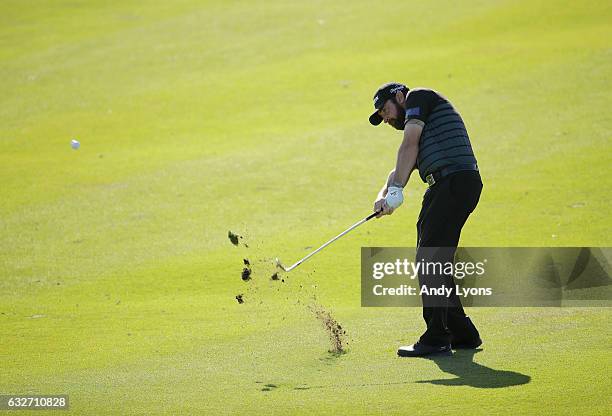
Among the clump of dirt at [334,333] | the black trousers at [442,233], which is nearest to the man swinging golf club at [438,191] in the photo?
the black trousers at [442,233]

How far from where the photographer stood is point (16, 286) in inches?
454

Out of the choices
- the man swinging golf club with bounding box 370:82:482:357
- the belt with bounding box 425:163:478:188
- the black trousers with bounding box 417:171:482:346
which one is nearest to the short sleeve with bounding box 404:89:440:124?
the man swinging golf club with bounding box 370:82:482:357

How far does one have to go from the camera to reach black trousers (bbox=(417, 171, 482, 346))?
23.9 ft

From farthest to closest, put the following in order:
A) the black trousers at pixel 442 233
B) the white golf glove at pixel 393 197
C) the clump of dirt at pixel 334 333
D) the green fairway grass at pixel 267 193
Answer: the clump of dirt at pixel 334 333
the white golf glove at pixel 393 197
the black trousers at pixel 442 233
the green fairway grass at pixel 267 193

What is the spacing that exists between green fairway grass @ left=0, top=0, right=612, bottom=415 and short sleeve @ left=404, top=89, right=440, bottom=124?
198cm

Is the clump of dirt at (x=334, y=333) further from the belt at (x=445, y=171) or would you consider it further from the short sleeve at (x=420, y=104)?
the short sleeve at (x=420, y=104)

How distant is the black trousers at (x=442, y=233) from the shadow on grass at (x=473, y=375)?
27 centimetres

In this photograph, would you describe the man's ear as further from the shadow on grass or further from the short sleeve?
the shadow on grass

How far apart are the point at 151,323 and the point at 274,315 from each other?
131 centimetres

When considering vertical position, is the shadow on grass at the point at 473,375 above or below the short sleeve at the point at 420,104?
below

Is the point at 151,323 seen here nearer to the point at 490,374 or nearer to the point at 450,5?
the point at 490,374

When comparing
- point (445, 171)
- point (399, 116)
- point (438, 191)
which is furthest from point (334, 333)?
point (399, 116)

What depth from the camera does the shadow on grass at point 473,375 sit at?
630 cm

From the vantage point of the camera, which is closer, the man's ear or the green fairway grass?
the green fairway grass
